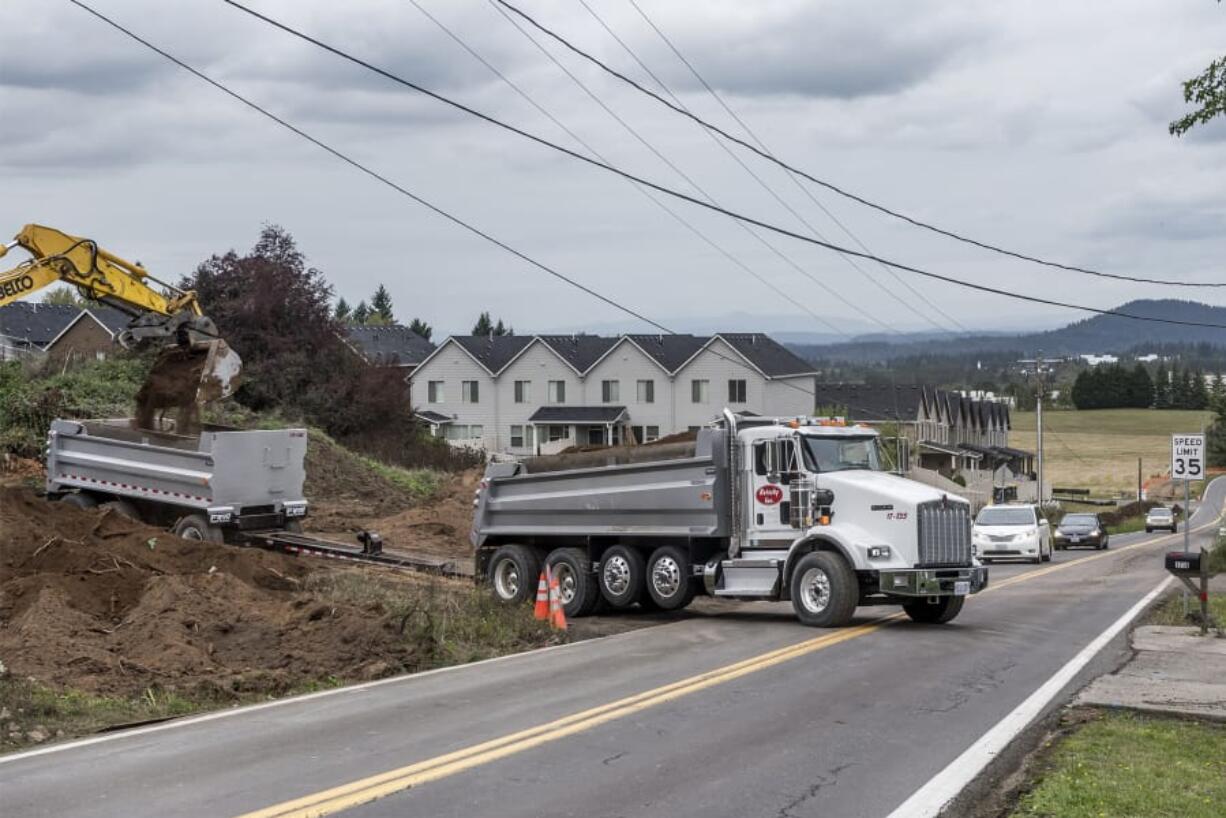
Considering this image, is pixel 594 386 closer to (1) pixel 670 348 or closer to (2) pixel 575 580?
(1) pixel 670 348

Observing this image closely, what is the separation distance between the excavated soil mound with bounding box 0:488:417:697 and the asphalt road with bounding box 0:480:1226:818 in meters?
1.14

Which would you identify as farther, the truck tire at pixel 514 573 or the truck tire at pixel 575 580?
the truck tire at pixel 514 573

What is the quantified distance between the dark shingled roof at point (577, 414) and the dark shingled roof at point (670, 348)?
3.29 m

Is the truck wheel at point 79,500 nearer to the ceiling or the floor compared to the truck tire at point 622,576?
nearer to the ceiling

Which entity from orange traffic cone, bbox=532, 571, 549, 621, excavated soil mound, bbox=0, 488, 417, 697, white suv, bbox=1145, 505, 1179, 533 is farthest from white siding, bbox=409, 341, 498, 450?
orange traffic cone, bbox=532, 571, 549, 621

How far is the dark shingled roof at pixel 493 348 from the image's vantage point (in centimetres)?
8138

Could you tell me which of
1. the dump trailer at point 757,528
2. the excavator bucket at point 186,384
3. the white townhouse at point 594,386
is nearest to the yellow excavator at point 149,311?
the excavator bucket at point 186,384

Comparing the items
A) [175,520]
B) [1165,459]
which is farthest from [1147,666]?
[1165,459]

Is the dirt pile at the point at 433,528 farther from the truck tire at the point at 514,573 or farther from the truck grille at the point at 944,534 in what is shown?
the truck grille at the point at 944,534

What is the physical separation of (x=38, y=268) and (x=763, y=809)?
58.8 feet

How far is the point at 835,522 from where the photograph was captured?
1903 cm

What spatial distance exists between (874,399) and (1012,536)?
59.3m

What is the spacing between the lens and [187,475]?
79.9ft

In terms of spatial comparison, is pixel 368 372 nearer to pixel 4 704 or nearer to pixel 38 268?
pixel 38 268
